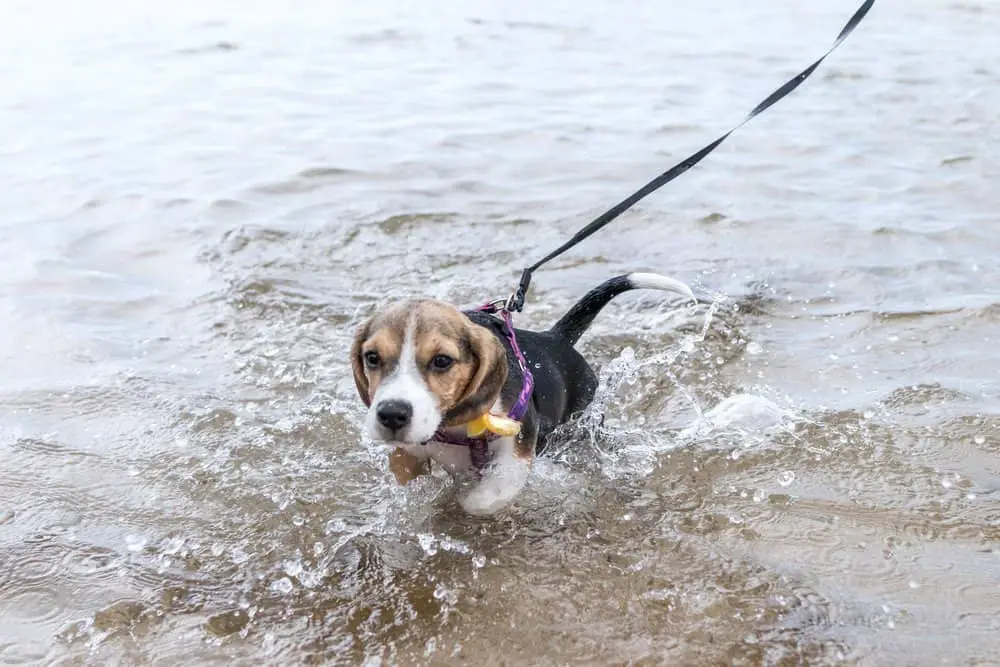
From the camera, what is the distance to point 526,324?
6742 millimetres

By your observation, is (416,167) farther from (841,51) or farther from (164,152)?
(841,51)

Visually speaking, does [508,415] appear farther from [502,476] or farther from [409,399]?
[409,399]

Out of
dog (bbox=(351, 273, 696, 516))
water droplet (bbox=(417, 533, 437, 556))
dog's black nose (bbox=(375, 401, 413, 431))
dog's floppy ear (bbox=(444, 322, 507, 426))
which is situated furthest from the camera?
water droplet (bbox=(417, 533, 437, 556))

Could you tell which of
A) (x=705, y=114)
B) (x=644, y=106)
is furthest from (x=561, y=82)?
(x=705, y=114)

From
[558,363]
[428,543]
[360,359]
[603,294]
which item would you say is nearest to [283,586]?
[428,543]

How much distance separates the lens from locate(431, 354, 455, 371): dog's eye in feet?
12.3

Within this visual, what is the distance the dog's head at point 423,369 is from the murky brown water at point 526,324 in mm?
784

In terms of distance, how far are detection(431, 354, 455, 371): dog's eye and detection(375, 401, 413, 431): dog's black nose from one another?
30cm

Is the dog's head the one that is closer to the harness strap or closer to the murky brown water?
the harness strap

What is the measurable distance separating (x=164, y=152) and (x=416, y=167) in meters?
2.92

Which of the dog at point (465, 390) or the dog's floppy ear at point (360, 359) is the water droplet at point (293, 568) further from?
the dog's floppy ear at point (360, 359)

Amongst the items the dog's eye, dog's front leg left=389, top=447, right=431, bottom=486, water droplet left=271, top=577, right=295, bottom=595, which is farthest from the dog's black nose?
water droplet left=271, top=577, right=295, bottom=595

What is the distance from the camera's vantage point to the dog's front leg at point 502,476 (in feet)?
13.7

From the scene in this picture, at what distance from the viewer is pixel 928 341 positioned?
6051 mm
